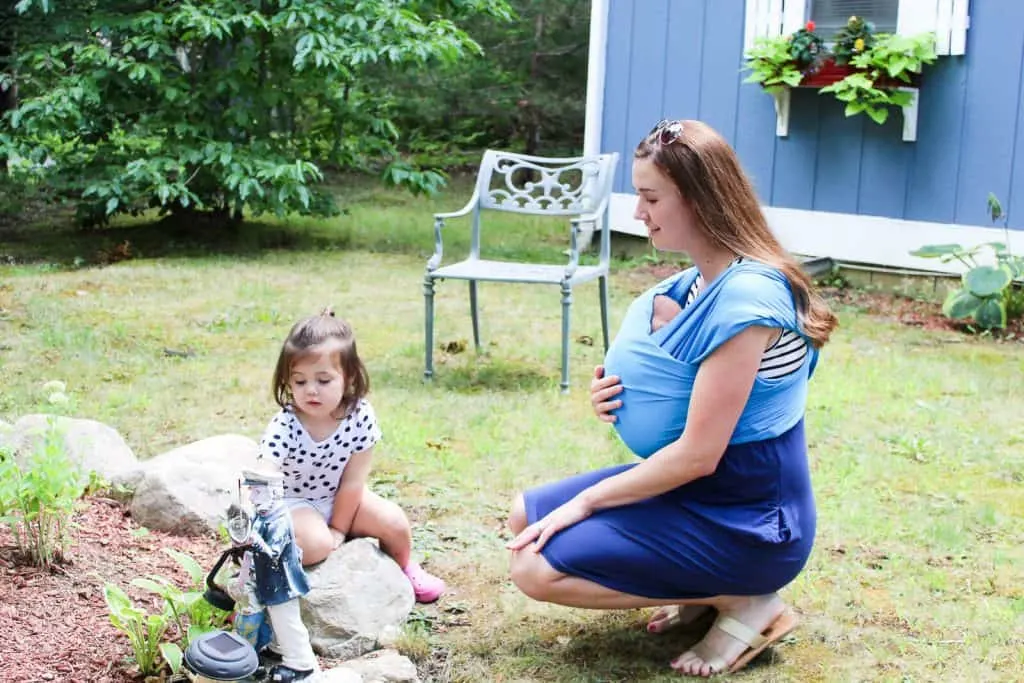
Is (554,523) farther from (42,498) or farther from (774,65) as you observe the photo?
(774,65)

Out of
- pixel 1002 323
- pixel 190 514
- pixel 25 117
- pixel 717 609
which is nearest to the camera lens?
pixel 717 609

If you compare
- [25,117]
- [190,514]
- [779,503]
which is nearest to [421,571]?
[190,514]

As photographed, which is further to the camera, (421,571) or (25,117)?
(25,117)

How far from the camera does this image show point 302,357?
281cm

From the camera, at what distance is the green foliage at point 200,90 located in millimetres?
8578

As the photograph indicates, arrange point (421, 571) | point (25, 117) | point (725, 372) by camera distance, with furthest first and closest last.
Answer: point (25, 117) → point (421, 571) → point (725, 372)

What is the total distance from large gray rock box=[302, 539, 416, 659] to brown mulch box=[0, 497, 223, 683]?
41 centimetres

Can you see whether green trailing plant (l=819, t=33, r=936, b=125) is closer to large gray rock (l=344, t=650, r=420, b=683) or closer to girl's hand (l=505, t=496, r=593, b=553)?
girl's hand (l=505, t=496, r=593, b=553)

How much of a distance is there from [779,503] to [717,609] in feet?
1.14

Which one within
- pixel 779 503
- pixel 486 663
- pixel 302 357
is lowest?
pixel 486 663

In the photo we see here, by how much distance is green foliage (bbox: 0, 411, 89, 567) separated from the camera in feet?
9.96

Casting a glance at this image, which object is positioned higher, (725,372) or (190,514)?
(725,372)

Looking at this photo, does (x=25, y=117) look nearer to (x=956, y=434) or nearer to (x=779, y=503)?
(x=956, y=434)

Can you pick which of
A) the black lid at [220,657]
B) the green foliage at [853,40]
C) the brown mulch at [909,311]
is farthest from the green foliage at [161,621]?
the green foliage at [853,40]
